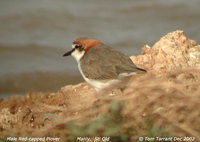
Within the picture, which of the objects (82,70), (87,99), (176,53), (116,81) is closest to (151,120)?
(87,99)

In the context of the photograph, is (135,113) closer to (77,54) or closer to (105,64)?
(105,64)

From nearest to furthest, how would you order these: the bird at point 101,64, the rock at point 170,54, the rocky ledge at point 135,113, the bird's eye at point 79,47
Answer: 1. the rocky ledge at point 135,113
2. the bird at point 101,64
3. the bird's eye at point 79,47
4. the rock at point 170,54

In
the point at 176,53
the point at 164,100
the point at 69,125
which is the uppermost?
the point at 176,53

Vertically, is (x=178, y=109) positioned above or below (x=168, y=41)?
below

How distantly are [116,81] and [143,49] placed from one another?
240 centimetres

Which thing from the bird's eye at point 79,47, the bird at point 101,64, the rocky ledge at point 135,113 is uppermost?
the bird's eye at point 79,47

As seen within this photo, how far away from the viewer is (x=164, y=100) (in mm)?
4938

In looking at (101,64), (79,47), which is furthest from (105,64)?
(79,47)

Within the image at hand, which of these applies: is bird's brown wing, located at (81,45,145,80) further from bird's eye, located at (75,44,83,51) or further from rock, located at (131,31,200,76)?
rock, located at (131,31,200,76)

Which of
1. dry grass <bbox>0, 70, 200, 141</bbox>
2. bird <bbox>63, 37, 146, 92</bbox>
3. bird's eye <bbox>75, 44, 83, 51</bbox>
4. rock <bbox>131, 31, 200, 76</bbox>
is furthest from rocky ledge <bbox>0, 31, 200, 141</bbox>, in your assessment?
rock <bbox>131, 31, 200, 76</bbox>

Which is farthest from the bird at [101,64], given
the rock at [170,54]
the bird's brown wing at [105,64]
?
the rock at [170,54]

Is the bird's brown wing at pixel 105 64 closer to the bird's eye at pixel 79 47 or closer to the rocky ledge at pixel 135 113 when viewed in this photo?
the bird's eye at pixel 79 47

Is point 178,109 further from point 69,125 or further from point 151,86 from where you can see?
point 69,125

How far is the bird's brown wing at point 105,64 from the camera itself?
744 centimetres
